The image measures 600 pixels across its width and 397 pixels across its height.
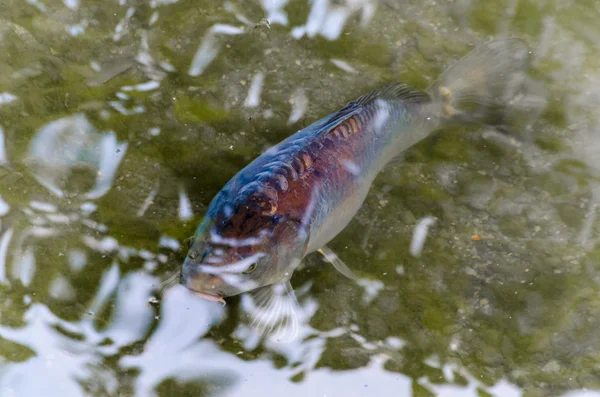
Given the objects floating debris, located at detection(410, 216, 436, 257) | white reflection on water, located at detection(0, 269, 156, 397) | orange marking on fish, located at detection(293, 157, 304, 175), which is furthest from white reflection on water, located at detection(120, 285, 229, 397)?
floating debris, located at detection(410, 216, 436, 257)

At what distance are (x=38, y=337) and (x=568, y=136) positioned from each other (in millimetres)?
4735

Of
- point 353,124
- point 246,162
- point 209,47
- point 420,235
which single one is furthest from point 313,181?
point 209,47

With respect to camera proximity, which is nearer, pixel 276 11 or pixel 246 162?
pixel 246 162

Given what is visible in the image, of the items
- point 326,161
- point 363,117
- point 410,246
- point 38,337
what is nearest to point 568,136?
point 410,246

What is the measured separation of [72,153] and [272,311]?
210cm

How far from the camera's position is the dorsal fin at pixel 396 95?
10.3 feet

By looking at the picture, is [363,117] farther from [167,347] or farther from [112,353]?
[112,353]

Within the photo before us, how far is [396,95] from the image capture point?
335cm

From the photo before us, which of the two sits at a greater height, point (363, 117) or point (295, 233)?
point (363, 117)

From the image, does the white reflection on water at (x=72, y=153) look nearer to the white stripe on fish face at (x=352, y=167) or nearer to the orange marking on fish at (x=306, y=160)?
the orange marking on fish at (x=306, y=160)

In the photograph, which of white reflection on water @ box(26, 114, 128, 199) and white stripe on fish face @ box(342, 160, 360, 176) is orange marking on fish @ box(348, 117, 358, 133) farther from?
white reflection on water @ box(26, 114, 128, 199)

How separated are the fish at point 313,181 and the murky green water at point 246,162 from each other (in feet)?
0.77

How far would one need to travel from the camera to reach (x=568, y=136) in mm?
3830

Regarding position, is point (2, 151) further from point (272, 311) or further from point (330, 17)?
point (330, 17)
